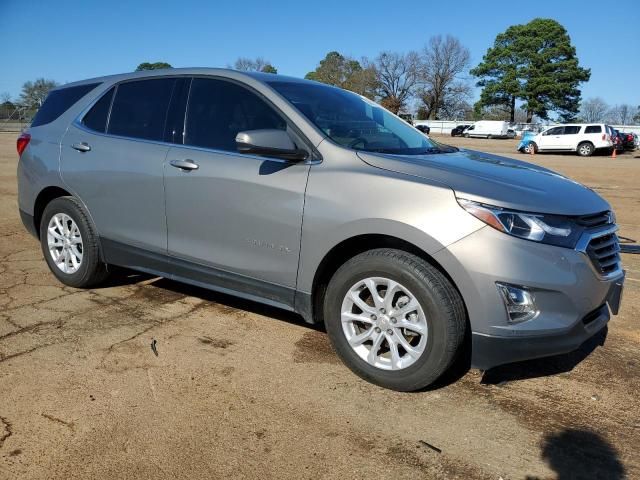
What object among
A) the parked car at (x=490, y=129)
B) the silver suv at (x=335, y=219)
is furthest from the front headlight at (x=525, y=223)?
the parked car at (x=490, y=129)

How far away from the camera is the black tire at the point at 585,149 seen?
28889 mm

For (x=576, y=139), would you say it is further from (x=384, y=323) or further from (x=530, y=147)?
(x=384, y=323)

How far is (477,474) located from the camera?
2.42 meters

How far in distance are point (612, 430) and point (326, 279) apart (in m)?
1.72

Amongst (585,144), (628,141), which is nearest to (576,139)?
(585,144)

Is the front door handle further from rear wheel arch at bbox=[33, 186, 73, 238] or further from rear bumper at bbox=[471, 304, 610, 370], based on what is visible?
rear bumper at bbox=[471, 304, 610, 370]

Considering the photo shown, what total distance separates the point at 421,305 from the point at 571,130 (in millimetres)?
30147

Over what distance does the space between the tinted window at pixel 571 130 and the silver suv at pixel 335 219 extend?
28398 millimetres

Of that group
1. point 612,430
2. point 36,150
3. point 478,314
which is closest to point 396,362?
point 478,314

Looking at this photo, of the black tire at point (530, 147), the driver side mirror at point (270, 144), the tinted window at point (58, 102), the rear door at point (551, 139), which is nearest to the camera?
the driver side mirror at point (270, 144)

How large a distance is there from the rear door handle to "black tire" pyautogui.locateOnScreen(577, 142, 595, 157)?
96.9 feet

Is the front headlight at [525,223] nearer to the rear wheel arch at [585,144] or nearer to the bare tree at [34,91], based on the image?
the rear wheel arch at [585,144]

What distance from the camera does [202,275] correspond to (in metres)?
3.85

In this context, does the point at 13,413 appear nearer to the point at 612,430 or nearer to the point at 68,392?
the point at 68,392
